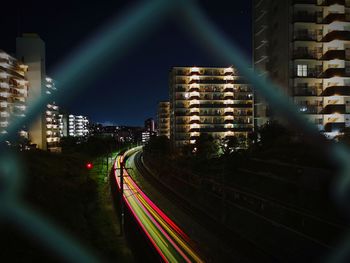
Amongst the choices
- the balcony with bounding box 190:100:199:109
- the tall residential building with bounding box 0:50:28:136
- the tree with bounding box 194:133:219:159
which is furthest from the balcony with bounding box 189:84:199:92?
the tall residential building with bounding box 0:50:28:136

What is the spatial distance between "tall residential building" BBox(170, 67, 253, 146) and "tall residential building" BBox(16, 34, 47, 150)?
24.7 metres

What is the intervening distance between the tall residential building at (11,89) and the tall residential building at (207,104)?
27270 millimetres

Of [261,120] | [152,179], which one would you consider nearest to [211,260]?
[152,179]

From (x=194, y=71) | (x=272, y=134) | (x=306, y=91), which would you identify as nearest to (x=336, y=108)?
(x=306, y=91)

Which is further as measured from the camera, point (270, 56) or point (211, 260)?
point (270, 56)

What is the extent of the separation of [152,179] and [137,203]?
10488mm

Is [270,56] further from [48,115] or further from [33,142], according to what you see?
[48,115]

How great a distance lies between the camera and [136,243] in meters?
13.8

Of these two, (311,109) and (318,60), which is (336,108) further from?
(318,60)

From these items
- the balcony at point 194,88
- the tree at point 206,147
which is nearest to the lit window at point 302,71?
the tree at point 206,147

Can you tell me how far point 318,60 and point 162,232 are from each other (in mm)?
26956

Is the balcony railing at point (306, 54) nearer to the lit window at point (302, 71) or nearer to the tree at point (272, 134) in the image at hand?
the lit window at point (302, 71)

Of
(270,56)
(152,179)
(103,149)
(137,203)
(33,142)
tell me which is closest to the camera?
(137,203)

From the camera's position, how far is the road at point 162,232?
1153 centimetres
